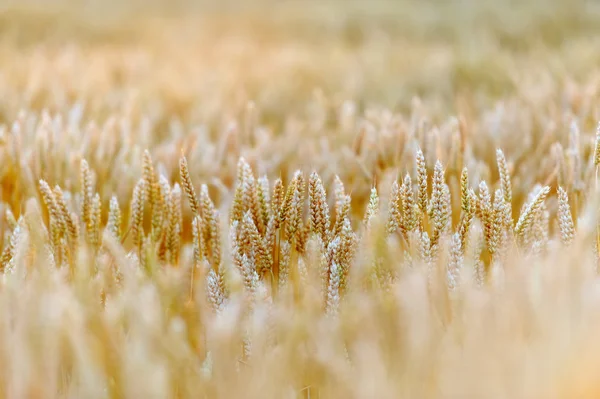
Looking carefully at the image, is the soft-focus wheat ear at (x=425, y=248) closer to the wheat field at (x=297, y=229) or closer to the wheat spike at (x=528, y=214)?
the wheat field at (x=297, y=229)

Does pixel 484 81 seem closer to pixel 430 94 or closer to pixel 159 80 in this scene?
pixel 430 94

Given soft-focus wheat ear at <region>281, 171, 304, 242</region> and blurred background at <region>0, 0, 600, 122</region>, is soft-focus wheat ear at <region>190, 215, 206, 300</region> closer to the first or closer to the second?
soft-focus wheat ear at <region>281, 171, 304, 242</region>

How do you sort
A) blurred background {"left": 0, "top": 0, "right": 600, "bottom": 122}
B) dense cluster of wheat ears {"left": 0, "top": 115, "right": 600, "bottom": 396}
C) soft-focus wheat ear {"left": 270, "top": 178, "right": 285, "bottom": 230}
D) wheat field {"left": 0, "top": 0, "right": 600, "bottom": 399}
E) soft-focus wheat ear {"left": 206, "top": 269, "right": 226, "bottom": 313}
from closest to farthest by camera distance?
1. wheat field {"left": 0, "top": 0, "right": 600, "bottom": 399}
2. dense cluster of wheat ears {"left": 0, "top": 115, "right": 600, "bottom": 396}
3. soft-focus wheat ear {"left": 206, "top": 269, "right": 226, "bottom": 313}
4. soft-focus wheat ear {"left": 270, "top": 178, "right": 285, "bottom": 230}
5. blurred background {"left": 0, "top": 0, "right": 600, "bottom": 122}

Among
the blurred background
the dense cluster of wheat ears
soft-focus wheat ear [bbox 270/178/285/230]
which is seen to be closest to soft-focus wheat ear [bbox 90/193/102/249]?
the dense cluster of wheat ears

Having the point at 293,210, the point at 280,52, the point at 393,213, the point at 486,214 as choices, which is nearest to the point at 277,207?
the point at 293,210

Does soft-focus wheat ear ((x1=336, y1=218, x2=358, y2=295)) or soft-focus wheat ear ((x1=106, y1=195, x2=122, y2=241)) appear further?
soft-focus wheat ear ((x1=106, y1=195, x2=122, y2=241))

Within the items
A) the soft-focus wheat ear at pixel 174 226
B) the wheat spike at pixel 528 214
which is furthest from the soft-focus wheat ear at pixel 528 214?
the soft-focus wheat ear at pixel 174 226
